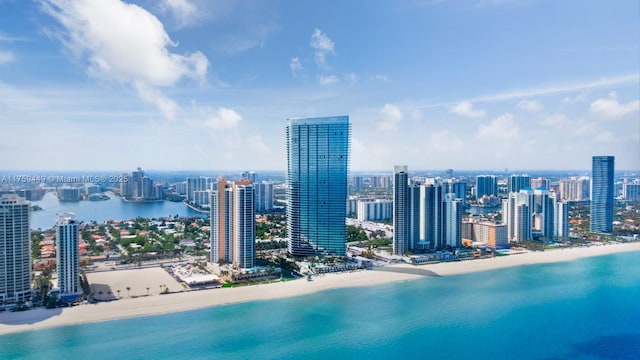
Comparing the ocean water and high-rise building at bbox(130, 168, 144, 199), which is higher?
high-rise building at bbox(130, 168, 144, 199)

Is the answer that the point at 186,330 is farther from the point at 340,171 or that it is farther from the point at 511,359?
the point at 340,171

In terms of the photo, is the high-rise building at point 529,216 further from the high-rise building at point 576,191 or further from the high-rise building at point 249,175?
the high-rise building at point 576,191

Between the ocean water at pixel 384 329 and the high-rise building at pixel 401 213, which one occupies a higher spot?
the high-rise building at pixel 401 213

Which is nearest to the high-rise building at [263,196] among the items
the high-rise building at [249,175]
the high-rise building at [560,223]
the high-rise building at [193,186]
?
the high-rise building at [249,175]

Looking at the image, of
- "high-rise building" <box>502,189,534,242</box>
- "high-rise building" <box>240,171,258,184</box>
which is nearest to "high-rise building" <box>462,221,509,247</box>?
"high-rise building" <box>502,189,534,242</box>

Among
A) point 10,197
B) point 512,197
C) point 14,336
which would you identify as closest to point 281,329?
point 14,336

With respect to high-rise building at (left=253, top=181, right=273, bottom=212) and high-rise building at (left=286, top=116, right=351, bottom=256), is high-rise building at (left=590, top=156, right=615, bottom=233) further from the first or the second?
high-rise building at (left=253, top=181, right=273, bottom=212)

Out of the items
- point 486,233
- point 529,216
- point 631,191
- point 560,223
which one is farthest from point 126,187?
point 631,191
